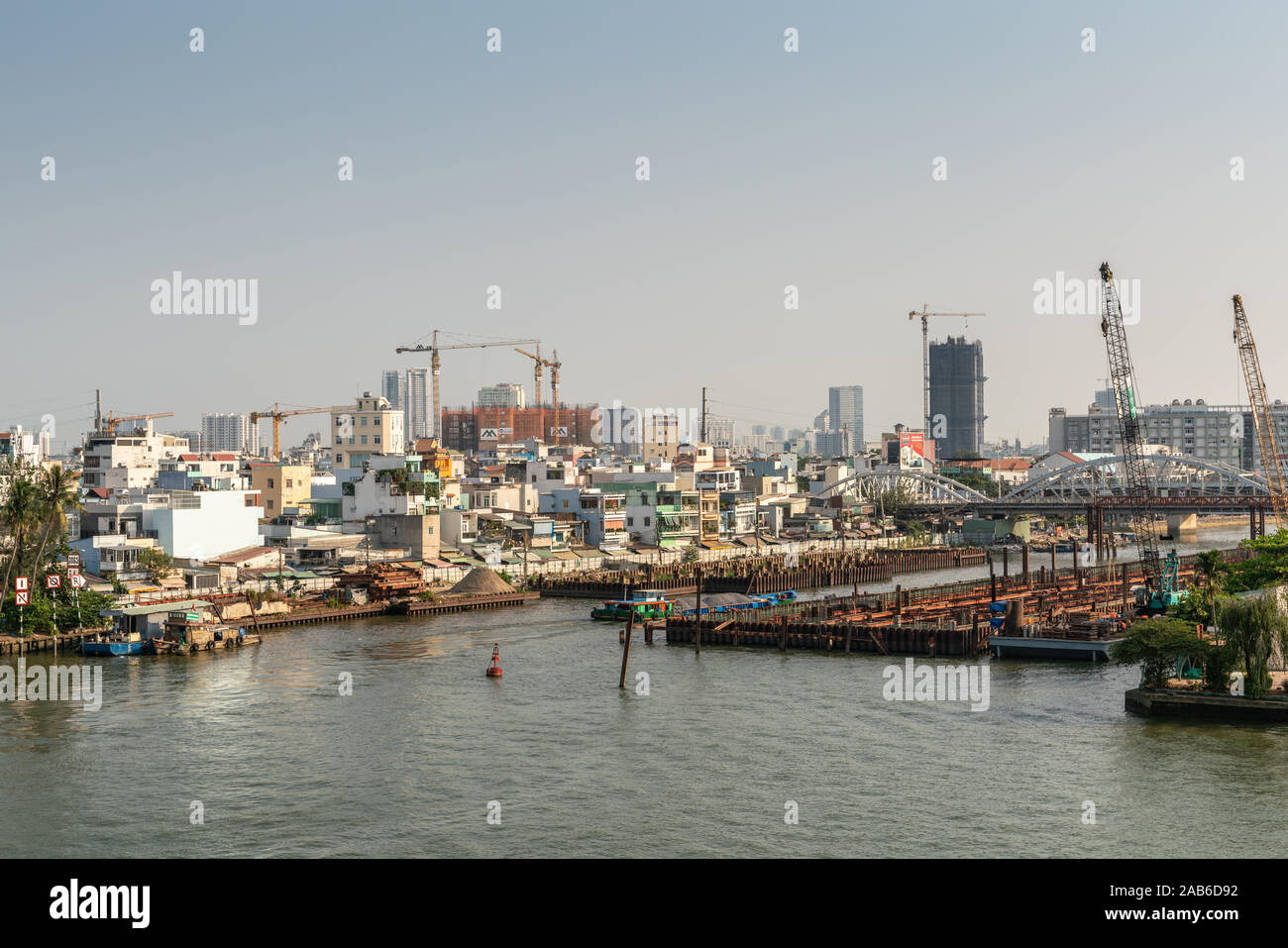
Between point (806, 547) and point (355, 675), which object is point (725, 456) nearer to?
point (806, 547)

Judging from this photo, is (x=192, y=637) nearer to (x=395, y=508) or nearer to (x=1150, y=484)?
(x=395, y=508)

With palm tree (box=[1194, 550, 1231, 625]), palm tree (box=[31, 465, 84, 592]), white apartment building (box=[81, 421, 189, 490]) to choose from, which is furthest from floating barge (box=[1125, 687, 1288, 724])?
white apartment building (box=[81, 421, 189, 490])

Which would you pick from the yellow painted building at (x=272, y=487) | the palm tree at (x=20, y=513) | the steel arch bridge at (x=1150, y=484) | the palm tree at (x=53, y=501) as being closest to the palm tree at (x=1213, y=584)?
the palm tree at (x=53, y=501)

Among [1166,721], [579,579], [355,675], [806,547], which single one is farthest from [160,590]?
[806,547]

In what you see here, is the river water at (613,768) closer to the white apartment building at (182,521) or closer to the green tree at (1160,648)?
the green tree at (1160,648)

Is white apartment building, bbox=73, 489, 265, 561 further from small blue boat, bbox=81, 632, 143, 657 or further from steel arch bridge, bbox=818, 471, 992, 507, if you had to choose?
steel arch bridge, bbox=818, 471, 992, 507
